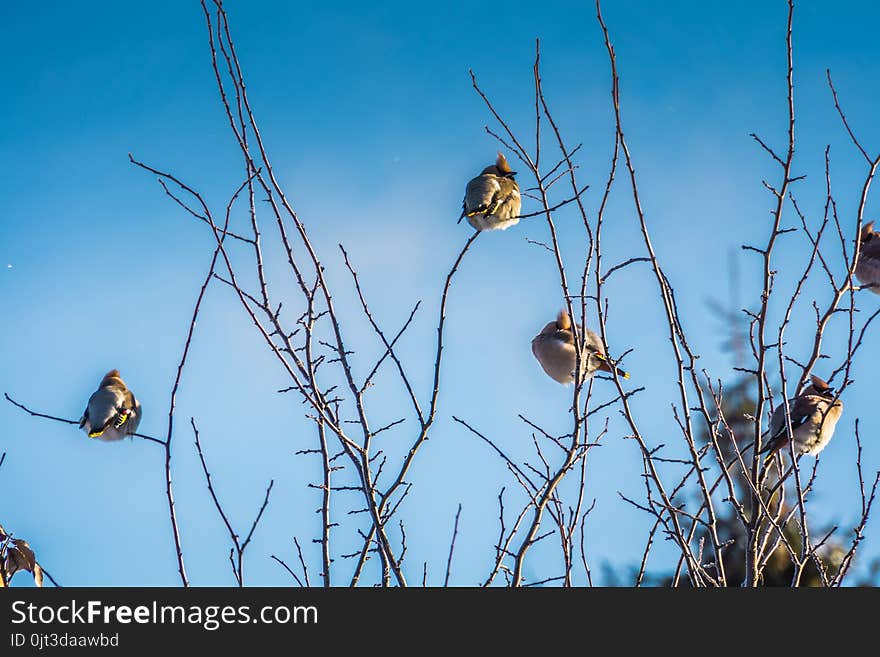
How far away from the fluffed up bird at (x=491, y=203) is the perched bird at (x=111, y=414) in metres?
2.46

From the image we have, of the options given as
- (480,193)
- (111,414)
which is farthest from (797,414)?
(111,414)

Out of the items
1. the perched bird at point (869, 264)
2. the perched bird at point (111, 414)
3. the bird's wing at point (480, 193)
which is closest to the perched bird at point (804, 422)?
the bird's wing at point (480, 193)

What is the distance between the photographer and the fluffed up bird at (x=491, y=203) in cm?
625

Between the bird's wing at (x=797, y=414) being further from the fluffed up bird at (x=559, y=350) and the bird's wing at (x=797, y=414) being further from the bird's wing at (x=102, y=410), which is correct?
the bird's wing at (x=102, y=410)

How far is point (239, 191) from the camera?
148 inches

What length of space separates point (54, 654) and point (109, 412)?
3.63 meters

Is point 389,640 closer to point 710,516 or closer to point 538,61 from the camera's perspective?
point 710,516

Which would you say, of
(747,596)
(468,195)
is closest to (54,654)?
(747,596)

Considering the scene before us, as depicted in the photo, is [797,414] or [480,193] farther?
[480,193]

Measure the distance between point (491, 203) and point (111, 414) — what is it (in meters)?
2.71

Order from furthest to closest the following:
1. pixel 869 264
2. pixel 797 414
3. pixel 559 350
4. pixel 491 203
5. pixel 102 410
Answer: pixel 869 264 → pixel 559 350 → pixel 102 410 → pixel 491 203 → pixel 797 414

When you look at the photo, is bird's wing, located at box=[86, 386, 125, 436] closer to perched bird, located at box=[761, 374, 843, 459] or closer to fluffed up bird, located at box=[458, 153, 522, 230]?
fluffed up bird, located at box=[458, 153, 522, 230]

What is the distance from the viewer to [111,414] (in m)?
6.59

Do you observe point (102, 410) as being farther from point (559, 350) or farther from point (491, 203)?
point (559, 350)
